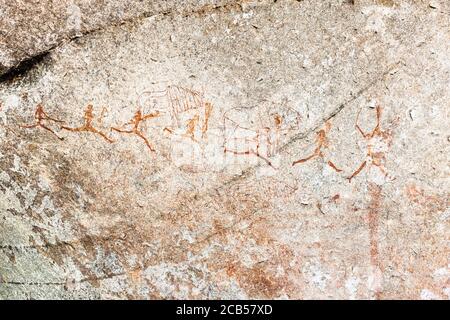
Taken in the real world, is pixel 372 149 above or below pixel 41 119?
below

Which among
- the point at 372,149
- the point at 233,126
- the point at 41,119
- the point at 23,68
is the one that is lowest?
the point at 372,149

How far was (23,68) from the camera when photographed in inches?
72.6

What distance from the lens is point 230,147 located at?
188 centimetres

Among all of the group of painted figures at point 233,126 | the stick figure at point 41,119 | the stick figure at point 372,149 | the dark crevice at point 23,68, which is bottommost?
the stick figure at point 372,149

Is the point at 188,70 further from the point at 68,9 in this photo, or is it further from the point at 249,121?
the point at 68,9

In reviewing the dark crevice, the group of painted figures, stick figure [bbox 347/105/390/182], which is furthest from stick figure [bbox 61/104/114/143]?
stick figure [bbox 347/105/390/182]

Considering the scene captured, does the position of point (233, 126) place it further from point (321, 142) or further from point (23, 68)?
point (23, 68)

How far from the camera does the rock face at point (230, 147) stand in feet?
5.93

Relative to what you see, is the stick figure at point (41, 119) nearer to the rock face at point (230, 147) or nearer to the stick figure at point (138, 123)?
the rock face at point (230, 147)

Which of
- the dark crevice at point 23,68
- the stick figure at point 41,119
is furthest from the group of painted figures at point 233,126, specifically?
the dark crevice at point 23,68

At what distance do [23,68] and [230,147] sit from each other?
0.73 m

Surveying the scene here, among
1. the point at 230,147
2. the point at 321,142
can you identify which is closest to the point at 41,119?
the point at 230,147

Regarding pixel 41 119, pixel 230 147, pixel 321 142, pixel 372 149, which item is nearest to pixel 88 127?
pixel 41 119

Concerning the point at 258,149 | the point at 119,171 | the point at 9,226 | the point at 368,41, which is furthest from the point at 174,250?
the point at 368,41
